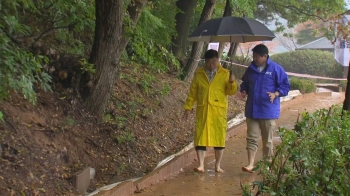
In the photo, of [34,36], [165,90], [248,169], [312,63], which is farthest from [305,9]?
[312,63]

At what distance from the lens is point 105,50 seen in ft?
24.1

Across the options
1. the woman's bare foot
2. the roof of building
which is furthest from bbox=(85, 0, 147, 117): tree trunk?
the roof of building

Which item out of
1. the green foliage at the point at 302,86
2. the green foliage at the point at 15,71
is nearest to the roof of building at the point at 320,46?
the green foliage at the point at 302,86

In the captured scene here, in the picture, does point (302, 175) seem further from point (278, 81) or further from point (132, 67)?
point (132, 67)

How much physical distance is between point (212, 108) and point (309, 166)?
9.86 ft

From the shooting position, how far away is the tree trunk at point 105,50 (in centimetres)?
721

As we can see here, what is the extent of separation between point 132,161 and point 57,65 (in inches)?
68.3

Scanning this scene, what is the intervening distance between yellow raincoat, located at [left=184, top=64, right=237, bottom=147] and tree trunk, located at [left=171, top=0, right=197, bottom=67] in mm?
6105

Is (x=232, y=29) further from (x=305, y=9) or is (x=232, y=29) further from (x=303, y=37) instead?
(x=303, y=37)

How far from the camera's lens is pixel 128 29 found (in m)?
7.58

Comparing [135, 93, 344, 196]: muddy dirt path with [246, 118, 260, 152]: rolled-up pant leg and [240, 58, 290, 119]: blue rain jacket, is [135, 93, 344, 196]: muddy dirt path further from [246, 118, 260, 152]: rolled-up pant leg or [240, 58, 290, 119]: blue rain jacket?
[240, 58, 290, 119]: blue rain jacket

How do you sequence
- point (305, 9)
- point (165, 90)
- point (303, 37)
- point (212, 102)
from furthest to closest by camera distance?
point (303, 37) < point (305, 9) < point (165, 90) < point (212, 102)

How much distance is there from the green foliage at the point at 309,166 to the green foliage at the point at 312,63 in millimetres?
32287

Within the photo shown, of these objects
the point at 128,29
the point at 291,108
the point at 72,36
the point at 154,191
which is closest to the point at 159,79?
the point at 72,36
